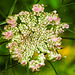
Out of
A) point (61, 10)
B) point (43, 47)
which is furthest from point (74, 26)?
point (43, 47)

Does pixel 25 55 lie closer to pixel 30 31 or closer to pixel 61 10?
pixel 30 31

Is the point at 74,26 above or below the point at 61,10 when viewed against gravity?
below

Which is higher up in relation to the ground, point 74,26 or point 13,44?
point 13,44

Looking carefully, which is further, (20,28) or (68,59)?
(68,59)

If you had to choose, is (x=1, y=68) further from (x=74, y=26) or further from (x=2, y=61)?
(x=74, y=26)

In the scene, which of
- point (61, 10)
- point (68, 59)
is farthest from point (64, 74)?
point (61, 10)

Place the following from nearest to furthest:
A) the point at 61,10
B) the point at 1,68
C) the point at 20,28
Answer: the point at 20,28 < the point at 61,10 < the point at 1,68

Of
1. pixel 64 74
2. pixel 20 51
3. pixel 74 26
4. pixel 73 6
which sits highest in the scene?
pixel 20 51

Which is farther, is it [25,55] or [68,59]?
[68,59]

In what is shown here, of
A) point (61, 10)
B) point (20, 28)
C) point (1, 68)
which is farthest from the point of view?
point (1, 68)
